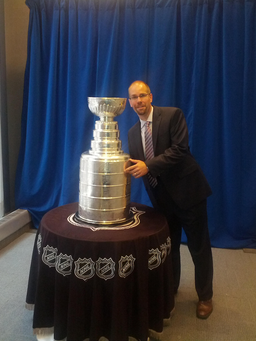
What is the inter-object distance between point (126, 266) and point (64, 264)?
0.30 meters

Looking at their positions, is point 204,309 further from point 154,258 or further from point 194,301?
point 154,258

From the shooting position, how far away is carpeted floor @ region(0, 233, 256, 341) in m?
1.84

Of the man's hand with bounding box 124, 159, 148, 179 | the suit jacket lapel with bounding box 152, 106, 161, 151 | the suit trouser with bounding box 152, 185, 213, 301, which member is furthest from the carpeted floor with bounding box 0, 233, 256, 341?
the suit jacket lapel with bounding box 152, 106, 161, 151

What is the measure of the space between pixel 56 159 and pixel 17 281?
1349mm

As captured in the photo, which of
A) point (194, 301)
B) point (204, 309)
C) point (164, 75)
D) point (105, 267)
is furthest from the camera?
point (164, 75)

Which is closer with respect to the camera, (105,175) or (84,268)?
(84,268)

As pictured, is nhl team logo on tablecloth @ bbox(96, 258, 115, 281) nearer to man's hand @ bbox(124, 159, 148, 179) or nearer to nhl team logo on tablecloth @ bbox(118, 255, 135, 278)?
nhl team logo on tablecloth @ bbox(118, 255, 135, 278)

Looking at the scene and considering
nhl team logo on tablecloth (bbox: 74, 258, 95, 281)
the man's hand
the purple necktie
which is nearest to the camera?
nhl team logo on tablecloth (bbox: 74, 258, 95, 281)

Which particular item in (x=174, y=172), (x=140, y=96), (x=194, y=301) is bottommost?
(x=194, y=301)

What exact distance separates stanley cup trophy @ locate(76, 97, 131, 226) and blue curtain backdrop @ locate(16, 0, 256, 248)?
1.36 m

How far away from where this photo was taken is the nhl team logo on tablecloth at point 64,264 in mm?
1439

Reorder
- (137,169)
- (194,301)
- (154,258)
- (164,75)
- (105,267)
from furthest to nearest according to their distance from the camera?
(164,75) < (194,301) < (137,169) < (154,258) < (105,267)

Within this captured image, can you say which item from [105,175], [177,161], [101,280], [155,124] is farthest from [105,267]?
[155,124]

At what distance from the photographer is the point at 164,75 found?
9.36 ft
